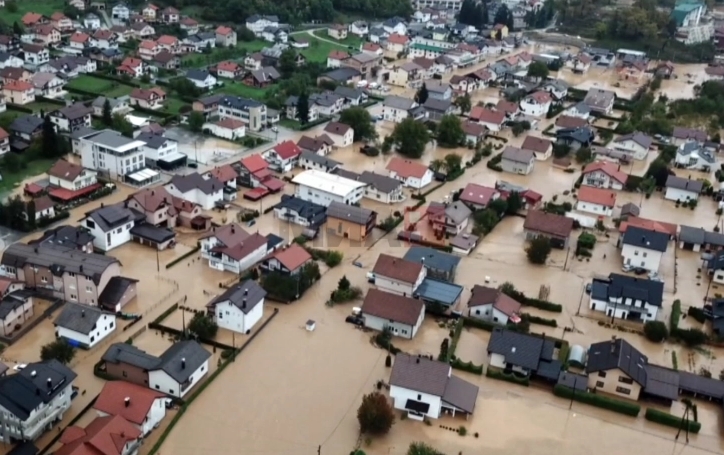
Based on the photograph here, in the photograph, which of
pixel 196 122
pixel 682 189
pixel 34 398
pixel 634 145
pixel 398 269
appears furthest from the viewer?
pixel 634 145

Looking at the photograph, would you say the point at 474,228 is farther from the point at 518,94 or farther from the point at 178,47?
the point at 178,47

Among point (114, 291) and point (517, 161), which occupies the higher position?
point (517, 161)

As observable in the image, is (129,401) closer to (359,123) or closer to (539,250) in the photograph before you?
(539,250)

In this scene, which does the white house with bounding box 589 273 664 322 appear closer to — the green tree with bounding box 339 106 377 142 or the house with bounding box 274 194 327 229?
the house with bounding box 274 194 327 229

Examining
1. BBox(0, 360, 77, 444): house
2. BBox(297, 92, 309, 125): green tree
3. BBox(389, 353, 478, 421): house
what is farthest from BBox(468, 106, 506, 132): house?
BBox(0, 360, 77, 444): house

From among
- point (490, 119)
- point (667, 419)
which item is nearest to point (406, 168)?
point (490, 119)

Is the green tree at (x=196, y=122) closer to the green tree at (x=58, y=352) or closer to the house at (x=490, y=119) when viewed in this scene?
the house at (x=490, y=119)

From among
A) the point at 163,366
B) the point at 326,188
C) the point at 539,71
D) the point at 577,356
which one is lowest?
the point at 577,356
